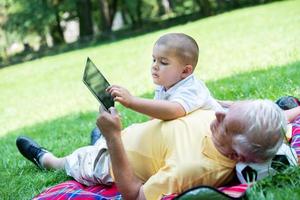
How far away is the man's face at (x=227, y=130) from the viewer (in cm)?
296

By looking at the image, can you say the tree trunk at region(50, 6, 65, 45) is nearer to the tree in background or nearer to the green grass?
the tree in background

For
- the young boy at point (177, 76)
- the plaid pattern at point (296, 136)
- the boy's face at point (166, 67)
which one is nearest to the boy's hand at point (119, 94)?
the young boy at point (177, 76)

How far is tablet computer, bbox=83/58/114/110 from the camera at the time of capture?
3.23 m

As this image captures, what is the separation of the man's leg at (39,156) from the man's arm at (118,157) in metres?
1.57

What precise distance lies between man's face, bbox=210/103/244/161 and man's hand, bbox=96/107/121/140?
537 mm

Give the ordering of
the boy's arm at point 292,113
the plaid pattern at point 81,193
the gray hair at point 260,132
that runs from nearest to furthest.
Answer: the gray hair at point 260,132 → the plaid pattern at point 81,193 → the boy's arm at point 292,113

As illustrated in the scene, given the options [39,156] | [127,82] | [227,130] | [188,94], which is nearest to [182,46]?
[188,94]

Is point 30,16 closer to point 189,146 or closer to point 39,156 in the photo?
point 39,156


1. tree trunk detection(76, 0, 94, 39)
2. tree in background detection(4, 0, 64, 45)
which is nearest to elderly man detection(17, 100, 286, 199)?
tree in background detection(4, 0, 64, 45)

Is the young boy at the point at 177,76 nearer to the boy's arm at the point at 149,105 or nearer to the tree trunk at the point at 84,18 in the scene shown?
the boy's arm at the point at 149,105

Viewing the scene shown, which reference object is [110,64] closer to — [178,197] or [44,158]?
[44,158]

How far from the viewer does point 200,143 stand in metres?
3.22

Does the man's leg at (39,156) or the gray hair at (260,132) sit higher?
the gray hair at (260,132)

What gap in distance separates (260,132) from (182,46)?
92 centimetres
